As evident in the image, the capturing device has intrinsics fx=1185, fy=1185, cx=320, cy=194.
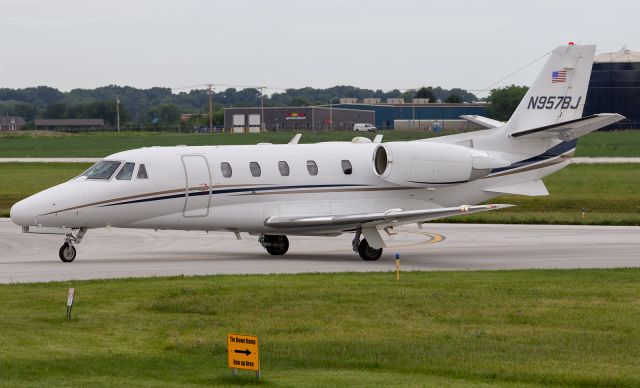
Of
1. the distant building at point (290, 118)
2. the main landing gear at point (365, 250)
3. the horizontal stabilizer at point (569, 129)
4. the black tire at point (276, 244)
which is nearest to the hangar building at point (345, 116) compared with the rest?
the distant building at point (290, 118)

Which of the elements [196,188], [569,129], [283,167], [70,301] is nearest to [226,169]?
[196,188]

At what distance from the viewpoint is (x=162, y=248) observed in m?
33.9

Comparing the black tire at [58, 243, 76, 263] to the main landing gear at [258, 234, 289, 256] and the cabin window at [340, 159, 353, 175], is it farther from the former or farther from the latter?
the cabin window at [340, 159, 353, 175]

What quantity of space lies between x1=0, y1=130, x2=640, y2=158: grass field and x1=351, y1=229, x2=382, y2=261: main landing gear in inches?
2198

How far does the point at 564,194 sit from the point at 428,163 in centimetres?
2757

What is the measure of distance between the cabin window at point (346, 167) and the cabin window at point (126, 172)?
5.64 meters

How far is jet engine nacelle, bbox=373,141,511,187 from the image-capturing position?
102ft

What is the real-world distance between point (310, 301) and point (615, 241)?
16.8 metres

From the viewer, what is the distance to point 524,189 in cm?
3331

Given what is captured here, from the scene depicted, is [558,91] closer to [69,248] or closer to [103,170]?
[103,170]

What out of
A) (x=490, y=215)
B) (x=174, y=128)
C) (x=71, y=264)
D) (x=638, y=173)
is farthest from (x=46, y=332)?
(x=174, y=128)

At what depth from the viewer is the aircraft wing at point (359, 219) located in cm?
2923

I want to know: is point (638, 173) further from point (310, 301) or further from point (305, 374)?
point (305, 374)

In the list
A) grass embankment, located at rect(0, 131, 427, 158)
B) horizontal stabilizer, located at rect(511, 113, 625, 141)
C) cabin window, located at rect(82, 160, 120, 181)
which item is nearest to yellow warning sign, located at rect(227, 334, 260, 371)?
cabin window, located at rect(82, 160, 120, 181)
